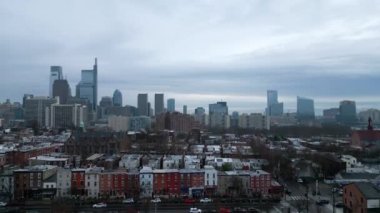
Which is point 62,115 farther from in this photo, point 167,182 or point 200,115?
point 167,182

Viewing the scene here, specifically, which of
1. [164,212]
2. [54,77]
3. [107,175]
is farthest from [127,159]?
[54,77]

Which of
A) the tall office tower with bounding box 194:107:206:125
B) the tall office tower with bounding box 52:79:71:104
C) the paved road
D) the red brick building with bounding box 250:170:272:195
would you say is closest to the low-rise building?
the paved road

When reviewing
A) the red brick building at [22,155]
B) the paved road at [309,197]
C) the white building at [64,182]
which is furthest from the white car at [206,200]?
the red brick building at [22,155]

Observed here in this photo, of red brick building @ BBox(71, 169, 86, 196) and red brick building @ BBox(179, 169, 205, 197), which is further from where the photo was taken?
red brick building @ BBox(179, 169, 205, 197)

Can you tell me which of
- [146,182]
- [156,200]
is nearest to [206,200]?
[156,200]

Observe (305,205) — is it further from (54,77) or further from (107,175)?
(54,77)

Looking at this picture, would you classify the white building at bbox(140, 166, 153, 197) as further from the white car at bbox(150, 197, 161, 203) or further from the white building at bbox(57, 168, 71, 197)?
the white building at bbox(57, 168, 71, 197)

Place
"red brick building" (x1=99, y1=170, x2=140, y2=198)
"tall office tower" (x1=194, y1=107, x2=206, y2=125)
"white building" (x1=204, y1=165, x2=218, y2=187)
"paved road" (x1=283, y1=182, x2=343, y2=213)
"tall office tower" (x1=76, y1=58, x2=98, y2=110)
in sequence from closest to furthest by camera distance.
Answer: "paved road" (x1=283, y1=182, x2=343, y2=213) → "red brick building" (x1=99, y1=170, x2=140, y2=198) → "white building" (x1=204, y1=165, x2=218, y2=187) → "tall office tower" (x1=194, y1=107, x2=206, y2=125) → "tall office tower" (x1=76, y1=58, x2=98, y2=110)

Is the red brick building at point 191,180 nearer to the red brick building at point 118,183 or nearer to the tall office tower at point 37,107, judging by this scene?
the red brick building at point 118,183
